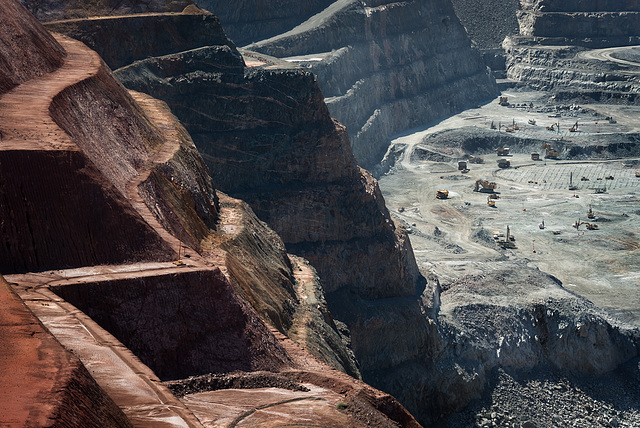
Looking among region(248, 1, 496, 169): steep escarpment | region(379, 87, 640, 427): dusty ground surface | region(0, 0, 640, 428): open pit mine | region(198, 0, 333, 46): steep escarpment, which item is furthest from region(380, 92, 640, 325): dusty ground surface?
region(198, 0, 333, 46): steep escarpment

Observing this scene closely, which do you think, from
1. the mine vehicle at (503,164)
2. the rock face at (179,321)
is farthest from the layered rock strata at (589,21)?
the rock face at (179,321)

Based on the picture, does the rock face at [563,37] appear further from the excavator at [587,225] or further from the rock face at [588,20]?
the excavator at [587,225]

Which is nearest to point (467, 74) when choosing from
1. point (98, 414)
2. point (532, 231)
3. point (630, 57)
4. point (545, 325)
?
point (630, 57)

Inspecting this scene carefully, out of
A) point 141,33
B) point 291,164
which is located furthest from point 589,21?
point 141,33

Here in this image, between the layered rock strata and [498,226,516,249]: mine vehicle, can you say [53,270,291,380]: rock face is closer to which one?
[498,226,516,249]: mine vehicle

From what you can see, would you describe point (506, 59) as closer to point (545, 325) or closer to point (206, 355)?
point (545, 325)

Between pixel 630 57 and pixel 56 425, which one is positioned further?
pixel 630 57
